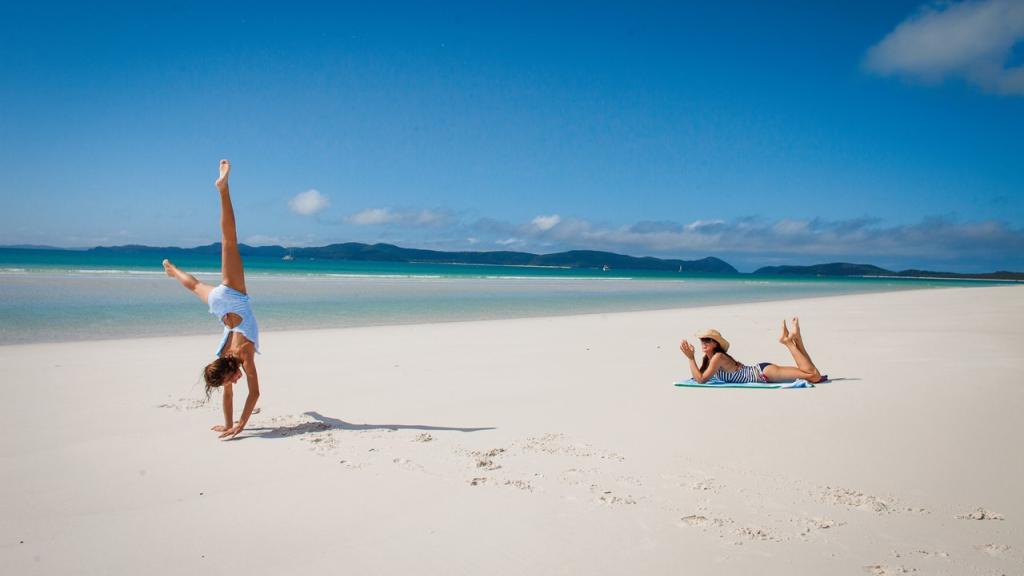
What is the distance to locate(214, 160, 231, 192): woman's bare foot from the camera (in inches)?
194

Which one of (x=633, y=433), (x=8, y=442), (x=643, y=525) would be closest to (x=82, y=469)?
(x=8, y=442)

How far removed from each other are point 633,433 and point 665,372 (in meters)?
3.17

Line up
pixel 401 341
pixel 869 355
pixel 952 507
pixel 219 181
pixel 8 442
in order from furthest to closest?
pixel 401 341 → pixel 869 355 → pixel 219 181 → pixel 8 442 → pixel 952 507

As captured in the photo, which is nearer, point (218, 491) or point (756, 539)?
point (756, 539)

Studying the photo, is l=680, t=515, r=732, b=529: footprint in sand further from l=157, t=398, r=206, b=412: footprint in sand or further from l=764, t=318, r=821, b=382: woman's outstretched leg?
l=157, t=398, r=206, b=412: footprint in sand

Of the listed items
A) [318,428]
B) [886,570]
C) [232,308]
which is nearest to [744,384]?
[886,570]

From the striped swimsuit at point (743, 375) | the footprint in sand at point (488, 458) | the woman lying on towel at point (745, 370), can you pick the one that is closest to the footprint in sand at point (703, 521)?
the footprint in sand at point (488, 458)

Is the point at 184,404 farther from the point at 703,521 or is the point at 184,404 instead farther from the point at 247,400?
the point at 703,521

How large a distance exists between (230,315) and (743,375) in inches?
232

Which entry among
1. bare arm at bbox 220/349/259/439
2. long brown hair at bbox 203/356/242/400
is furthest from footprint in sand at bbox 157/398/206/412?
long brown hair at bbox 203/356/242/400

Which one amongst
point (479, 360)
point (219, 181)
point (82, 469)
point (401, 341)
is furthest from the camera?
point (401, 341)

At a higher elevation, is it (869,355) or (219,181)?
(219,181)

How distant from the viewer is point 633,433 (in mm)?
4992

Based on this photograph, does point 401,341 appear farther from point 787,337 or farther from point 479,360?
point 787,337
